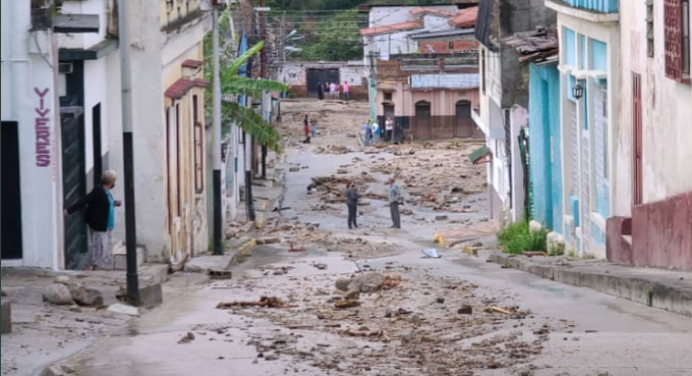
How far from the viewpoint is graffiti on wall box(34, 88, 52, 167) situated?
643 inches

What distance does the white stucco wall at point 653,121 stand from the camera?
1638cm

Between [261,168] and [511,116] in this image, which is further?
[261,168]

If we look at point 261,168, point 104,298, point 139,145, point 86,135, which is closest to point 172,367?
point 104,298

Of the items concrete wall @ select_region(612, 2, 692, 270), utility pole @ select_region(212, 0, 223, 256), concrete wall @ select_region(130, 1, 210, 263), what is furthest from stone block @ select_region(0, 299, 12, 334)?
utility pole @ select_region(212, 0, 223, 256)

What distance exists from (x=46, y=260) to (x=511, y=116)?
71.0 ft

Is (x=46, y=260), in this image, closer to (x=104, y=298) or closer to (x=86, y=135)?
(x=104, y=298)

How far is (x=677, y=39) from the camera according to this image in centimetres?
1627

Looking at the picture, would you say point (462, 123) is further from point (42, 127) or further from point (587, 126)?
point (42, 127)

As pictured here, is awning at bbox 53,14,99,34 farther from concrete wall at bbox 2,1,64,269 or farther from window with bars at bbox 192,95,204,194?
window with bars at bbox 192,95,204,194

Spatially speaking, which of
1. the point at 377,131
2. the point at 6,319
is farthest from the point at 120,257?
the point at 377,131

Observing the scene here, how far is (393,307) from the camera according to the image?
1576 cm

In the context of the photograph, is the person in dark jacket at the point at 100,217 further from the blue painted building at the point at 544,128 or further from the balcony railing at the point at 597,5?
the blue painted building at the point at 544,128

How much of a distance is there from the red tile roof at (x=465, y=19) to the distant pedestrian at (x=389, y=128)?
5.93 metres

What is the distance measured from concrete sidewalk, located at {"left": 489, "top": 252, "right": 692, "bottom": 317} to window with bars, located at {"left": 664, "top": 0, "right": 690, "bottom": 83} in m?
2.27
